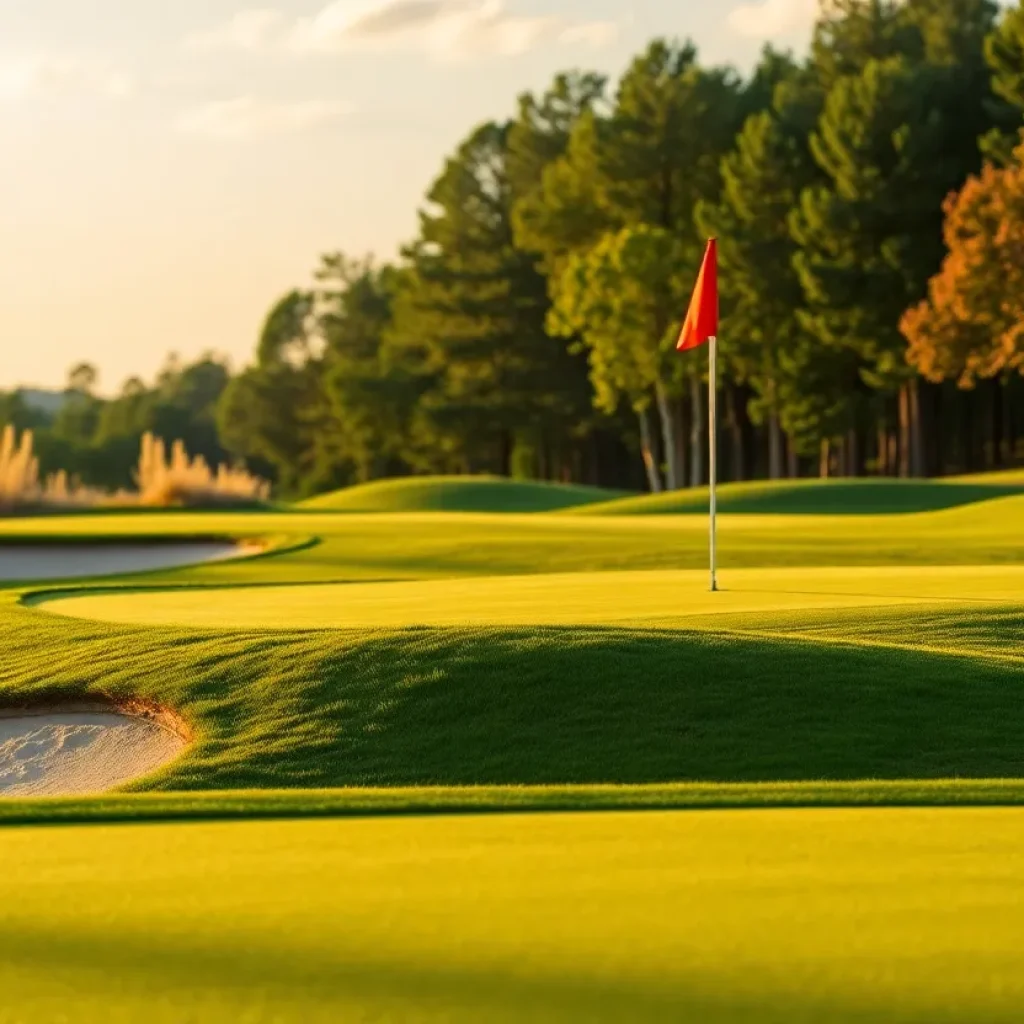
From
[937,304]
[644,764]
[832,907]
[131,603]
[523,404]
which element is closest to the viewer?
[832,907]

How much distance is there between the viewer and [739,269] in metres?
65.1

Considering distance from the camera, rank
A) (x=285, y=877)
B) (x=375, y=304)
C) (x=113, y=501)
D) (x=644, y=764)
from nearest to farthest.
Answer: (x=285, y=877), (x=644, y=764), (x=113, y=501), (x=375, y=304)

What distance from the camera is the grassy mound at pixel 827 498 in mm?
40875

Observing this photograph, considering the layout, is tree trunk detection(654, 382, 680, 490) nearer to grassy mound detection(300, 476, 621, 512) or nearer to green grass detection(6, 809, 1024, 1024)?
grassy mound detection(300, 476, 621, 512)

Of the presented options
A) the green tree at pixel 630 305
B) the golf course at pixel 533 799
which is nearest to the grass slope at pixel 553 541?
the golf course at pixel 533 799

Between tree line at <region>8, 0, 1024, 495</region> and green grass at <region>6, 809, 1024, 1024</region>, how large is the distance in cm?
4314

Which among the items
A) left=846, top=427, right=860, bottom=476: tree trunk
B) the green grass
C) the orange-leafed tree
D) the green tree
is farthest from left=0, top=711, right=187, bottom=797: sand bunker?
left=846, top=427, right=860, bottom=476: tree trunk

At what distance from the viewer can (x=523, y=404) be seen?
81.1m

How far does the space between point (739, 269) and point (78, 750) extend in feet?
181

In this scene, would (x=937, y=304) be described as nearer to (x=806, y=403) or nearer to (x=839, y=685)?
(x=806, y=403)

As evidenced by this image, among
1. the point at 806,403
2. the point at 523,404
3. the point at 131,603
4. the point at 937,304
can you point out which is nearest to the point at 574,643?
the point at 131,603

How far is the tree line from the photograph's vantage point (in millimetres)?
60031

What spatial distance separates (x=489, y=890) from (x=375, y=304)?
103 m

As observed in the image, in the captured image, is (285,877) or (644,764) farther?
(644,764)
